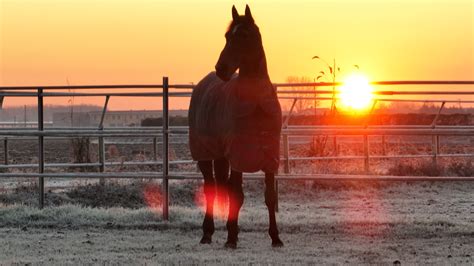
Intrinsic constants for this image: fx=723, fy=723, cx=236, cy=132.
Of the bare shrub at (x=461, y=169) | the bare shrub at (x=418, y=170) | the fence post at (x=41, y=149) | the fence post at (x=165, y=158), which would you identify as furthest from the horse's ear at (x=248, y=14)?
the bare shrub at (x=461, y=169)

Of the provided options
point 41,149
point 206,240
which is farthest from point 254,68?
point 41,149

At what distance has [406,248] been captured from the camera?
5.98 metres

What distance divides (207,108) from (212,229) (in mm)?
1091

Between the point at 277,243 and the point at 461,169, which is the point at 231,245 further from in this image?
the point at 461,169

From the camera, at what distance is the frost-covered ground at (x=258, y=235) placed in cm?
558

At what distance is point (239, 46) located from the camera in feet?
19.0

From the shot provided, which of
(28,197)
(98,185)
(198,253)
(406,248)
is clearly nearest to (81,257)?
(198,253)

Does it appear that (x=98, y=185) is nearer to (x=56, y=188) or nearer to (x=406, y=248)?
(x=56, y=188)

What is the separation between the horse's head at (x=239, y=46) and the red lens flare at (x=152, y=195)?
3.81 meters

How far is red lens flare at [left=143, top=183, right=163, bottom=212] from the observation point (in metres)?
9.49

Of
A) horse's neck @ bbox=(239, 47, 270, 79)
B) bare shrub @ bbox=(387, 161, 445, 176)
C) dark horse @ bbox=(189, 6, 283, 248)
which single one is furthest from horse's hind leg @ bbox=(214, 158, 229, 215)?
bare shrub @ bbox=(387, 161, 445, 176)

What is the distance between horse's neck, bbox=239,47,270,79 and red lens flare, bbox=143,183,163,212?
3746 millimetres

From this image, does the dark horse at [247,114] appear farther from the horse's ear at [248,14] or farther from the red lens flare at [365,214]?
the red lens flare at [365,214]

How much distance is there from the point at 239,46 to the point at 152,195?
4.66m
